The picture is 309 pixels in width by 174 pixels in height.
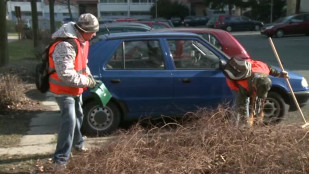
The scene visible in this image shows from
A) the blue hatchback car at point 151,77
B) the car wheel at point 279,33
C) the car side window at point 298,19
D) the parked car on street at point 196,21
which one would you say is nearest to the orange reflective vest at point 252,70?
the blue hatchback car at point 151,77

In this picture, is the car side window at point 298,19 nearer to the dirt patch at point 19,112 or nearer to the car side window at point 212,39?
the car side window at point 212,39

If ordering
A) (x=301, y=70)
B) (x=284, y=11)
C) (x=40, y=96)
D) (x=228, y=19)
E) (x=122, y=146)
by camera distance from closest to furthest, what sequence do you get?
(x=122, y=146) → (x=40, y=96) → (x=301, y=70) → (x=228, y=19) → (x=284, y=11)

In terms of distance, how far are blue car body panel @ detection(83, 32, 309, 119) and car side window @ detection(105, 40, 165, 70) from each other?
0.21 ft

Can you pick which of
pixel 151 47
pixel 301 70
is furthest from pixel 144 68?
pixel 301 70

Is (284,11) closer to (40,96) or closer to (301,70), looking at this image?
(301,70)

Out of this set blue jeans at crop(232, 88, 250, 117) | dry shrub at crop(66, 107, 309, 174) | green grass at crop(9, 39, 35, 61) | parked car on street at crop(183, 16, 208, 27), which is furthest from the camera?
parked car on street at crop(183, 16, 208, 27)

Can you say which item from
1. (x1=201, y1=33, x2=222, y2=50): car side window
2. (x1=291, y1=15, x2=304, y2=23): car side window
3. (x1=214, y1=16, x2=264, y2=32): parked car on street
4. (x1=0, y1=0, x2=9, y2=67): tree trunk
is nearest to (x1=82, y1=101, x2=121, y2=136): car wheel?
(x1=201, y1=33, x2=222, y2=50): car side window

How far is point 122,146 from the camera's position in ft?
13.0

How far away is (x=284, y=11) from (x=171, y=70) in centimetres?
5048

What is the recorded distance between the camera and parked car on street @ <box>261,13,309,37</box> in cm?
3008

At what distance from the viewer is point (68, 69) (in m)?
4.15

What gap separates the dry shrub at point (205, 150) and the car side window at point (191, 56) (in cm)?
212

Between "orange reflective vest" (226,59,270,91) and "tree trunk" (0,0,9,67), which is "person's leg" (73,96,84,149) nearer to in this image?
"orange reflective vest" (226,59,270,91)

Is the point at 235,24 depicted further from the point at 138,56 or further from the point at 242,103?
the point at 242,103
